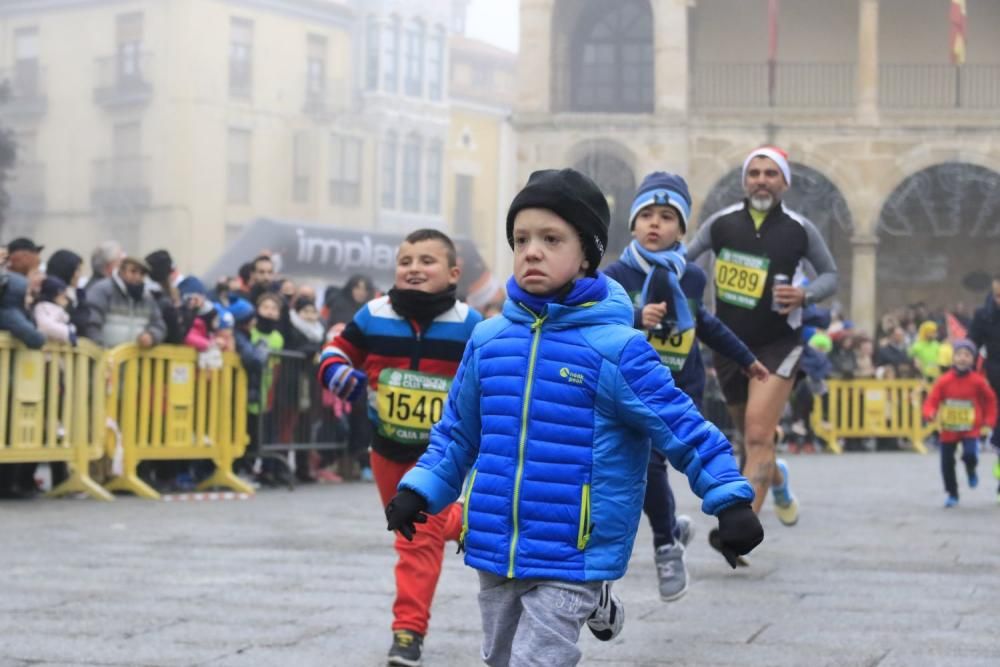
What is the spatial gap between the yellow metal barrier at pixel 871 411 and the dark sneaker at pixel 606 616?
19114 millimetres

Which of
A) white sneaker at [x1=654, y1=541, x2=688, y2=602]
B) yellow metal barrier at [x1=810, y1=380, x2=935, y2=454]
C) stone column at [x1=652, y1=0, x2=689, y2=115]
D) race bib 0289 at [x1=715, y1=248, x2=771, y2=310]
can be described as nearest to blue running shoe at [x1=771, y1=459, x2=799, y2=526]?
race bib 0289 at [x1=715, y1=248, x2=771, y2=310]

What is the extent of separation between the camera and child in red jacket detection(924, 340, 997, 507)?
13.4 metres

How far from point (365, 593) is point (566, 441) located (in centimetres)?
344

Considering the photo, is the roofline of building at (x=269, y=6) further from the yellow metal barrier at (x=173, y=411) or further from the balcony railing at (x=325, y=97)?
the yellow metal barrier at (x=173, y=411)

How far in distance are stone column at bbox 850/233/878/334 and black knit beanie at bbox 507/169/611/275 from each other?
96.4 ft

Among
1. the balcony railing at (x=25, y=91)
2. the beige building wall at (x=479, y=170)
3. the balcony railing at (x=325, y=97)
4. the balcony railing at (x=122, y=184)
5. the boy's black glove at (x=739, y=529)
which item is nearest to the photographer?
the boy's black glove at (x=739, y=529)

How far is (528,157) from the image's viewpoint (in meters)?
33.4

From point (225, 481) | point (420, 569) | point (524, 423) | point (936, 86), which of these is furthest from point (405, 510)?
point (936, 86)

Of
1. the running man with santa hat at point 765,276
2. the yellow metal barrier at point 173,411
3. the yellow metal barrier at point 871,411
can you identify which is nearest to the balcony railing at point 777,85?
the yellow metal barrier at point 871,411

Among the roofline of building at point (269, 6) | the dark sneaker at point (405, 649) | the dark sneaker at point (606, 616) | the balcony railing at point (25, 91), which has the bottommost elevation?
the dark sneaker at point (405, 649)

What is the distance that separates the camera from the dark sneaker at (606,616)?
4320mm

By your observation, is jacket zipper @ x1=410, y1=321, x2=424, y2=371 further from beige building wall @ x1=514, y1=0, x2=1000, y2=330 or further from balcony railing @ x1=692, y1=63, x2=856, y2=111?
balcony railing @ x1=692, y1=63, x2=856, y2=111

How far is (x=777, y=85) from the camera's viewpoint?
35969 mm

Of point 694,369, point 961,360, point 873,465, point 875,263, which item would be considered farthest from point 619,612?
point 875,263
